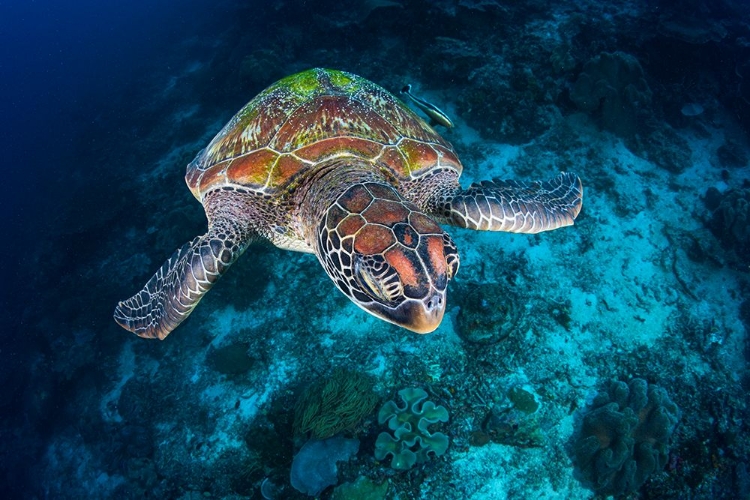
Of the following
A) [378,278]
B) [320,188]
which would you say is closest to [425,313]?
[378,278]

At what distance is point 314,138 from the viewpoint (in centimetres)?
304

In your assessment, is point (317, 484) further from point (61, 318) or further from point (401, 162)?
point (61, 318)

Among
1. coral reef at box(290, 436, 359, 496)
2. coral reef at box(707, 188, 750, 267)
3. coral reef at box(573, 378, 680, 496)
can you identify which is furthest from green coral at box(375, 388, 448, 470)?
coral reef at box(707, 188, 750, 267)

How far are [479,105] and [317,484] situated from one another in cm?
602

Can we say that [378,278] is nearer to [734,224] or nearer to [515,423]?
[515,423]

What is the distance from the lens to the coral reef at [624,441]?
3.11 metres

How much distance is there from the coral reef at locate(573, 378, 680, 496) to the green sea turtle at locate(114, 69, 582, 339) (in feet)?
6.12

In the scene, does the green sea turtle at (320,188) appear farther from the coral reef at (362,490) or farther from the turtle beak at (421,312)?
the coral reef at (362,490)

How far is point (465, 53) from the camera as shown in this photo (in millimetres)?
6727

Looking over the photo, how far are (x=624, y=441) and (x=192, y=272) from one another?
4.12m

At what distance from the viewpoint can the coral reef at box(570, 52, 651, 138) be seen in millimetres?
5961

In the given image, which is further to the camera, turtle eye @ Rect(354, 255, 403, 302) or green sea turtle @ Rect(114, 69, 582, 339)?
green sea turtle @ Rect(114, 69, 582, 339)

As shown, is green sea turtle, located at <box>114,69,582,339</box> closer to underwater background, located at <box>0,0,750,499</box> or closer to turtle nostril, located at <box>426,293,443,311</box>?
turtle nostril, located at <box>426,293,443,311</box>

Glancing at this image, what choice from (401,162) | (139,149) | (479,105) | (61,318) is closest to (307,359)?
(401,162)
